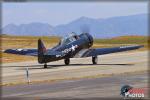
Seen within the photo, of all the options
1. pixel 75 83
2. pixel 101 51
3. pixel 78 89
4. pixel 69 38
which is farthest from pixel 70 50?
pixel 78 89

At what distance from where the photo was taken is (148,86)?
27.2 meters

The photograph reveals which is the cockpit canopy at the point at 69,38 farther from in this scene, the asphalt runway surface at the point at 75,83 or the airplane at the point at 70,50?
the asphalt runway surface at the point at 75,83

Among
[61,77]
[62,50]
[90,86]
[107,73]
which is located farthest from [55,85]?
[62,50]

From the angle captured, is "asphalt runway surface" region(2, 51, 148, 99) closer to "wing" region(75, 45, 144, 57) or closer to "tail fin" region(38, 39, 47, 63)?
"tail fin" region(38, 39, 47, 63)

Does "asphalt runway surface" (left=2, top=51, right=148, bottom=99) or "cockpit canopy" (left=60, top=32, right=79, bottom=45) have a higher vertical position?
"cockpit canopy" (left=60, top=32, right=79, bottom=45)

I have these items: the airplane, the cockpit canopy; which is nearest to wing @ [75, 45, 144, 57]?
the airplane

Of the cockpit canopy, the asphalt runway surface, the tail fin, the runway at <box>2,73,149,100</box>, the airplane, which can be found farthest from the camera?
the cockpit canopy

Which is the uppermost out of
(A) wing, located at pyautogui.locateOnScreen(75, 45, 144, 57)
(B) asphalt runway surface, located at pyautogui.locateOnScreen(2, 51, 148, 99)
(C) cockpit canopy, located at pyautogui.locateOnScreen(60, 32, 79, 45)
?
(C) cockpit canopy, located at pyautogui.locateOnScreen(60, 32, 79, 45)

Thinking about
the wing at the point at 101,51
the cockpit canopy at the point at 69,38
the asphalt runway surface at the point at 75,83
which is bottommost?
the asphalt runway surface at the point at 75,83

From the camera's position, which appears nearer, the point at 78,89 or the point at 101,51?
the point at 78,89

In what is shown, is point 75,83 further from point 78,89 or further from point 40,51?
point 40,51

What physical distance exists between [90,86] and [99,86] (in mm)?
535

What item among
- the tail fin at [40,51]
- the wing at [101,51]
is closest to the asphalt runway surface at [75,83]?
the tail fin at [40,51]

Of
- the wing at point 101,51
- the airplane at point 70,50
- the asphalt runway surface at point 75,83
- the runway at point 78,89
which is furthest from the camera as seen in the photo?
the wing at point 101,51
